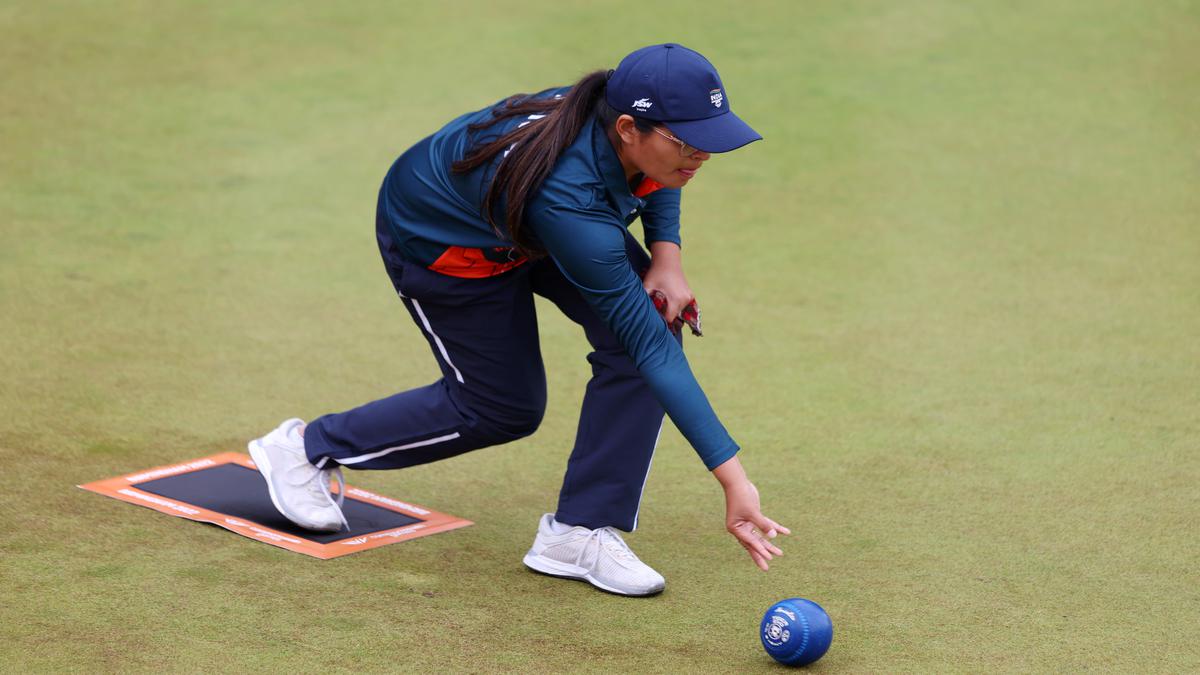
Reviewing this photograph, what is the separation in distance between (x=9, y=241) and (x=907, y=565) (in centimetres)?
431

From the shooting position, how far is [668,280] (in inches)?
135

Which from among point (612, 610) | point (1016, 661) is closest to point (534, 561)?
point (612, 610)

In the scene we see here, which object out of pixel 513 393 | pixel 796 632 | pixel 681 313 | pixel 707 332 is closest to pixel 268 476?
pixel 513 393

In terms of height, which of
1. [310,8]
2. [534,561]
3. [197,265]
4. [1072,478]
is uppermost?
[310,8]

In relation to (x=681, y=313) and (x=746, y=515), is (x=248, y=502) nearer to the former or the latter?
(x=681, y=313)

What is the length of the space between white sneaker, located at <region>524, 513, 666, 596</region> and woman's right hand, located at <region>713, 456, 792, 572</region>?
0.47 m

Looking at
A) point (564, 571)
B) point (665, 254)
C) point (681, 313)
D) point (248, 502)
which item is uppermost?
point (665, 254)

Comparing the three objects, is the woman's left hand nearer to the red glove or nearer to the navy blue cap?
the red glove

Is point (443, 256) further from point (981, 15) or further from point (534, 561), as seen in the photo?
point (981, 15)

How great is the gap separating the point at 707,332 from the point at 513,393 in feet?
7.01

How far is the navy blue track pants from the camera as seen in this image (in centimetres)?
341

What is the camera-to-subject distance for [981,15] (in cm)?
915

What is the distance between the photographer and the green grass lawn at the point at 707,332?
3.18m

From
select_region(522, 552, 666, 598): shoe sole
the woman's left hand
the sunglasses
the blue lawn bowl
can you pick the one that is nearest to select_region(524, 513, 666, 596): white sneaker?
select_region(522, 552, 666, 598): shoe sole
